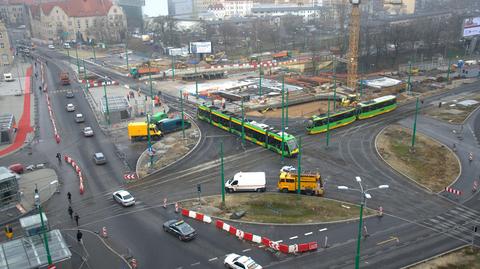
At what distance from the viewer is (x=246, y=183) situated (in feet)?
140

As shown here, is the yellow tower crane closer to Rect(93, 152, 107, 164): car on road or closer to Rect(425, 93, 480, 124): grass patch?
Rect(425, 93, 480, 124): grass patch

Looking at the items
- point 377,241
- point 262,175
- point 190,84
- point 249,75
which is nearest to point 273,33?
point 249,75

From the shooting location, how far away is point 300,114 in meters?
70.2

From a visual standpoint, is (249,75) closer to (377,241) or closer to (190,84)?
(190,84)

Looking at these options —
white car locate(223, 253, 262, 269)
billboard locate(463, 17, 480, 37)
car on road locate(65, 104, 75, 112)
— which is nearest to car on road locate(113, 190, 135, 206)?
white car locate(223, 253, 262, 269)

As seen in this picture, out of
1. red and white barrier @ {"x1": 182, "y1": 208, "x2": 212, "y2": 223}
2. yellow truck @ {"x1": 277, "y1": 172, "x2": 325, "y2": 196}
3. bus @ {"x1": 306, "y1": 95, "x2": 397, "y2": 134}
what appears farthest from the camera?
bus @ {"x1": 306, "y1": 95, "x2": 397, "y2": 134}

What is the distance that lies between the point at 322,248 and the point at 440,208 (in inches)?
536

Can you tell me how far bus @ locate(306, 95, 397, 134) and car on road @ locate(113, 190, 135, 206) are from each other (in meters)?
26.5

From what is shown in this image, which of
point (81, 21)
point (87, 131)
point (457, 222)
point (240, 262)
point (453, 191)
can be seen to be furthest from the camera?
point (81, 21)

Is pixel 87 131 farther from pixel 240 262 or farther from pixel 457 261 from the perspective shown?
pixel 457 261

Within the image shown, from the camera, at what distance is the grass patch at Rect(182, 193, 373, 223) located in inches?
1475

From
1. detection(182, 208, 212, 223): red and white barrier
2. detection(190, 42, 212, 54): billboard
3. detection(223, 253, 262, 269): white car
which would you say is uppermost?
detection(190, 42, 212, 54): billboard

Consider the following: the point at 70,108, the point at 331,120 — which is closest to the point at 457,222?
the point at 331,120

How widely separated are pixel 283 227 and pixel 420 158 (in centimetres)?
2391
